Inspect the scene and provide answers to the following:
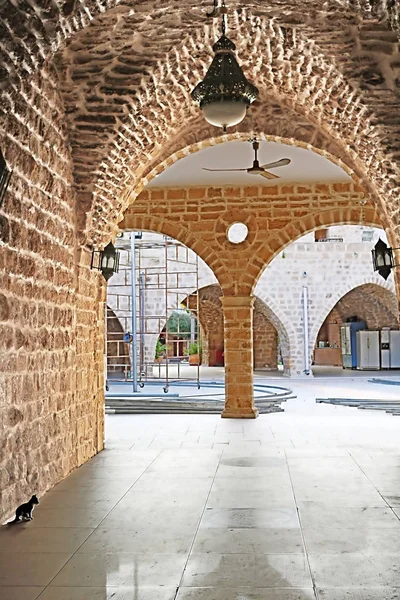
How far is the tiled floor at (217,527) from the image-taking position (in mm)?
2641

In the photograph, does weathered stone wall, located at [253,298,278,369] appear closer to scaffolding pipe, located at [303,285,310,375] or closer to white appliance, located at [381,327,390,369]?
white appliance, located at [381,327,390,369]

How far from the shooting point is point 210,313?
892 inches

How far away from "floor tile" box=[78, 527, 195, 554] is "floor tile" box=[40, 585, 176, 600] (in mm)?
470

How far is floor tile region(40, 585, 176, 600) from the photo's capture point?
2.50m

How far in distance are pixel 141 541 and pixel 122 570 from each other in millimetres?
429

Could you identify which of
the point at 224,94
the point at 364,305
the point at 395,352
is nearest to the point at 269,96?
the point at 224,94

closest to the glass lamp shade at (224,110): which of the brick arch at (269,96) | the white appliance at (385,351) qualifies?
the brick arch at (269,96)

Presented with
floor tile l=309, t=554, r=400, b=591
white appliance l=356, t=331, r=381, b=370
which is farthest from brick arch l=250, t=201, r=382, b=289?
white appliance l=356, t=331, r=381, b=370

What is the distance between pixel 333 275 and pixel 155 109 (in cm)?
1276

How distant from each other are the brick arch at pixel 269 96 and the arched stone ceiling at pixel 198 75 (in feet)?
0.03

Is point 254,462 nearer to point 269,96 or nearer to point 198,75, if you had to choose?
point 198,75

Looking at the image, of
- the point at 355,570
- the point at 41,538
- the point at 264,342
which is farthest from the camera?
the point at 264,342

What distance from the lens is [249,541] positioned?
3236 millimetres

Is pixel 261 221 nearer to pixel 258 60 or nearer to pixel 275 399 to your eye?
pixel 275 399
